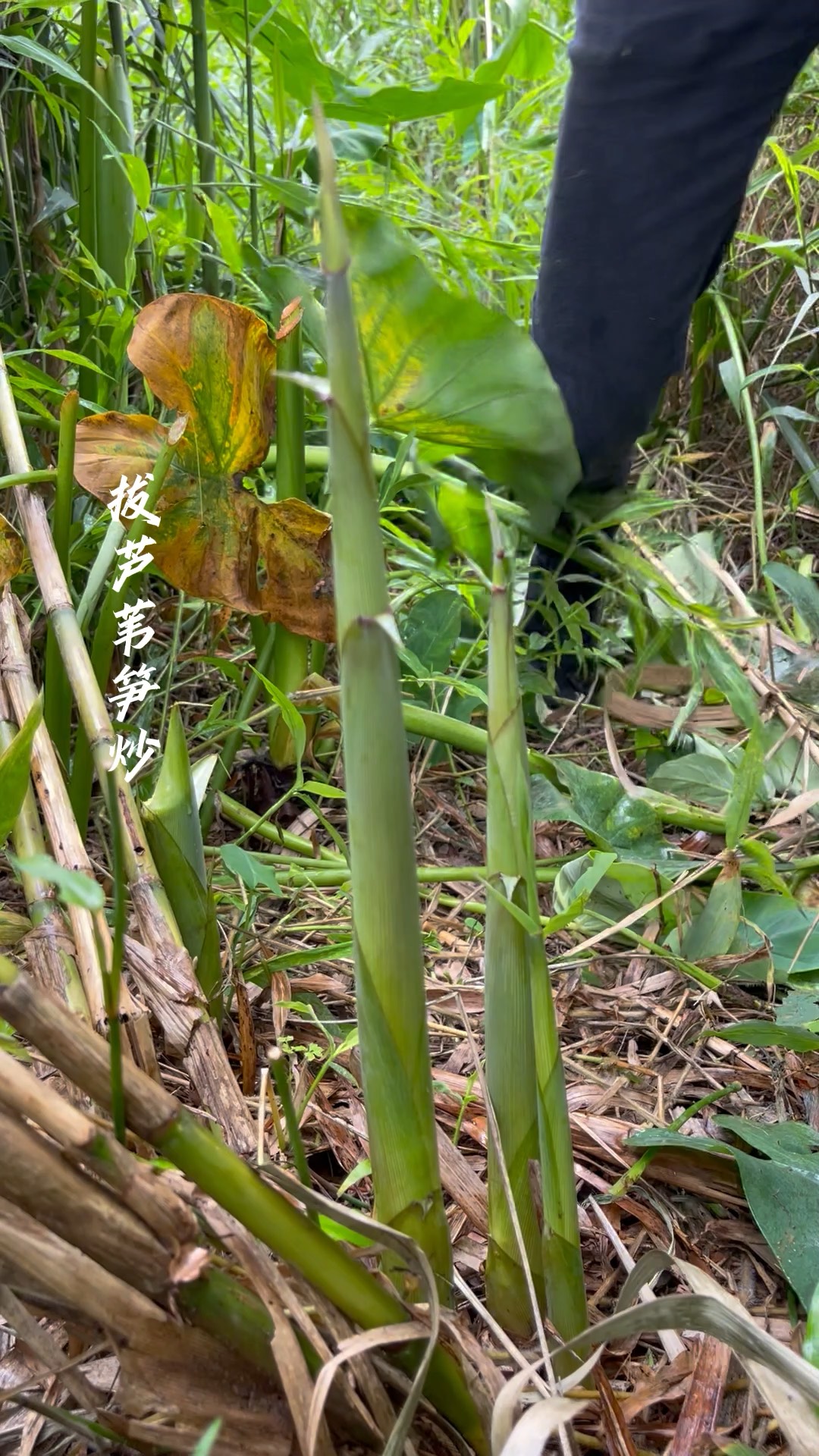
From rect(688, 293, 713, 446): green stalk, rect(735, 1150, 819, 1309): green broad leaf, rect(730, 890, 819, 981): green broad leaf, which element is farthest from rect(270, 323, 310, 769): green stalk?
rect(688, 293, 713, 446): green stalk

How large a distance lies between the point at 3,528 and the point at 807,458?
1.07 m

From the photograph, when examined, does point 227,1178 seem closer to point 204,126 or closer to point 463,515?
point 463,515

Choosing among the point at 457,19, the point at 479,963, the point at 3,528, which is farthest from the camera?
the point at 457,19

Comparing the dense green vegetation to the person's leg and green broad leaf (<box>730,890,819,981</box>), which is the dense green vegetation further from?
the person's leg

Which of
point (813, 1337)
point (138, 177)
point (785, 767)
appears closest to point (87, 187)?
point (138, 177)

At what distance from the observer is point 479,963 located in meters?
0.79

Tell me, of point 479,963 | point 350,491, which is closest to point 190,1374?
point 350,491

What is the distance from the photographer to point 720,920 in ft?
2.51

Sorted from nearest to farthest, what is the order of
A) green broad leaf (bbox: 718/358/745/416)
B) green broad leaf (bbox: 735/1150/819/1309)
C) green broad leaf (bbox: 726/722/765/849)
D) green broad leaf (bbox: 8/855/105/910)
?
green broad leaf (bbox: 8/855/105/910)
green broad leaf (bbox: 735/1150/819/1309)
green broad leaf (bbox: 726/722/765/849)
green broad leaf (bbox: 718/358/745/416)

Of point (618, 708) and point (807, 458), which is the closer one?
point (618, 708)

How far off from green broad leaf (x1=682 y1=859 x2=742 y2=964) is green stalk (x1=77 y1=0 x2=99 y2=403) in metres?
0.63

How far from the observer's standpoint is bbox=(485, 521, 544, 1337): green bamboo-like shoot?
374 mm

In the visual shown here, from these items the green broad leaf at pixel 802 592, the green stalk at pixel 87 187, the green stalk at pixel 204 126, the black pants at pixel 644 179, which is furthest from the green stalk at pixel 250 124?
the green broad leaf at pixel 802 592

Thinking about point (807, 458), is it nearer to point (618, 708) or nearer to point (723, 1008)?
point (618, 708)
